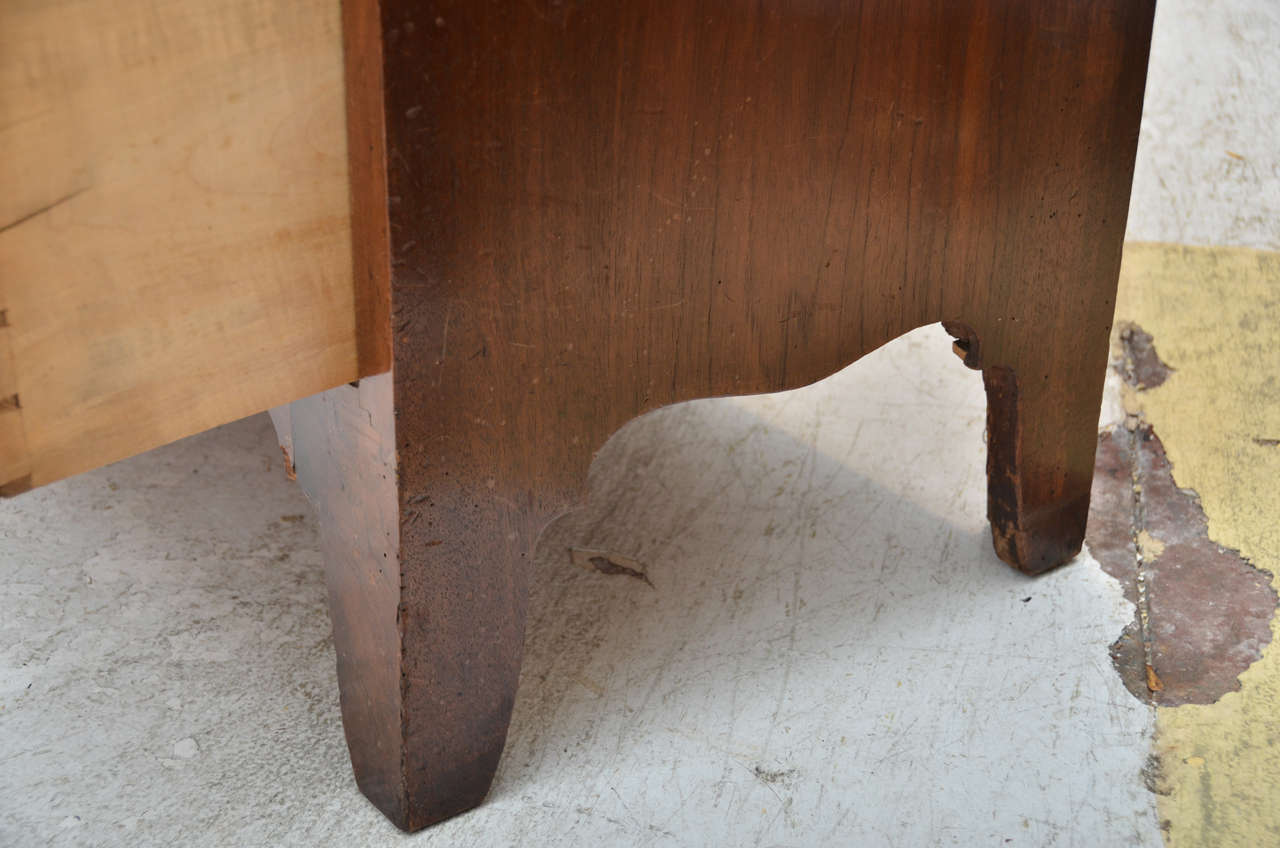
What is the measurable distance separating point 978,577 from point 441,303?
2.73 ft

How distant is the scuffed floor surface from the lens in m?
1.04

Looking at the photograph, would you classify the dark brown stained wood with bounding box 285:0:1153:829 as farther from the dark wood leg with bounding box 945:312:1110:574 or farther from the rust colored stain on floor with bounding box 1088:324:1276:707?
the rust colored stain on floor with bounding box 1088:324:1276:707

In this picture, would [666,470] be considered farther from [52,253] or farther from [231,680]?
[52,253]

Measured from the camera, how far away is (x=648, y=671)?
124cm

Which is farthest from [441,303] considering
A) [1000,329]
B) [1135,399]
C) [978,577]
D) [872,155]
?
[1135,399]

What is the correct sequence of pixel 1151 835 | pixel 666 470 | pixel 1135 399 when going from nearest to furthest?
pixel 1151 835, pixel 666 470, pixel 1135 399

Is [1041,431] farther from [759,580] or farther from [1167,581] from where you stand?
[759,580]

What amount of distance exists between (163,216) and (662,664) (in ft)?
2.31

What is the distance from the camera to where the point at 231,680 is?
1.19 meters

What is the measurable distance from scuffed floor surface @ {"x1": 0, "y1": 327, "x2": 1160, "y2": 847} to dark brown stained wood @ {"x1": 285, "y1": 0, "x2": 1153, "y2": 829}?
134 mm

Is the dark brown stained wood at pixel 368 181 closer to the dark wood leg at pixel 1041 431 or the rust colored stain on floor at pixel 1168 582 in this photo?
the dark wood leg at pixel 1041 431

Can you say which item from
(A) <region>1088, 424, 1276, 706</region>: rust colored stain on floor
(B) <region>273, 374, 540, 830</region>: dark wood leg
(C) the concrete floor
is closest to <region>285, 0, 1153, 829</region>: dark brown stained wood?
(B) <region>273, 374, 540, 830</region>: dark wood leg

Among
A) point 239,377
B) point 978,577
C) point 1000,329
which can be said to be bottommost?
point 978,577

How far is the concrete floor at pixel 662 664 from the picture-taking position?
3.42 feet
